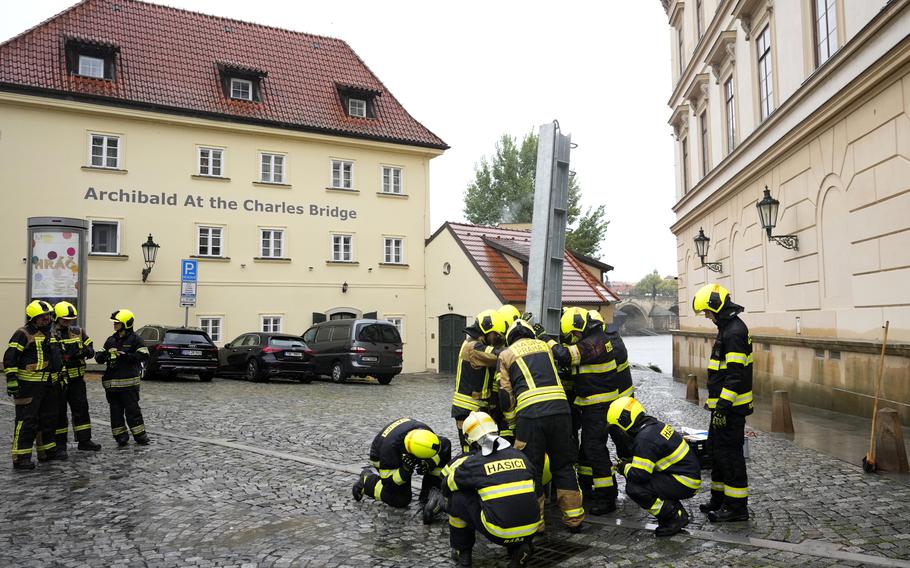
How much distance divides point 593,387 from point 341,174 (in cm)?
2256

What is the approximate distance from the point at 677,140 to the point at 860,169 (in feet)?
48.5

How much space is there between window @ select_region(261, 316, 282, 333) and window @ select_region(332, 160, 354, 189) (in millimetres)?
5669

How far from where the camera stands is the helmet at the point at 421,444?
246 inches

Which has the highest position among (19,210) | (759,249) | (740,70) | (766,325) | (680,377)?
(740,70)

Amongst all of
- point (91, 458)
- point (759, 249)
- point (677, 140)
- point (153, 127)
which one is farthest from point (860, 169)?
point (153, 127)

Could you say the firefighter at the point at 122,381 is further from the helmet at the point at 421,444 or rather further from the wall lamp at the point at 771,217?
the wall lamp at the point at 771,217

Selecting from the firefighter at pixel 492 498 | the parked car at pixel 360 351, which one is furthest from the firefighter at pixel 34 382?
the parked car at pixel 360 351

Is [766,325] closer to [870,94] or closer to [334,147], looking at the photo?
[870,94]

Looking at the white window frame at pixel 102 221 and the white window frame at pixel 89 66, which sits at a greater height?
the white window frame at pixel 89 66

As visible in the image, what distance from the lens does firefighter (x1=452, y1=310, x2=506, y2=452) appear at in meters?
→ 6.72

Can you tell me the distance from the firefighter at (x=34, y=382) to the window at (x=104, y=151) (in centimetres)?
1714

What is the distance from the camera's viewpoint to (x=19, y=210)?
2228 centimetres

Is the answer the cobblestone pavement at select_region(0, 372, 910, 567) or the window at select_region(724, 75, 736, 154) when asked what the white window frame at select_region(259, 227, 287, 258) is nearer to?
the window at select_region(724, 75, 736, 154)

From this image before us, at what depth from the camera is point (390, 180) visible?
2872cm
